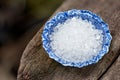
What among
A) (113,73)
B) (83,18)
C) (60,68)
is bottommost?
(113,73)

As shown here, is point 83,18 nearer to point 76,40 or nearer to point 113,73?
point 76,40

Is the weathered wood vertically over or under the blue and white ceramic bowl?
under

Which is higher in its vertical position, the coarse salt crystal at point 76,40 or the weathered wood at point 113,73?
the coarse salt crystal at point 76,40

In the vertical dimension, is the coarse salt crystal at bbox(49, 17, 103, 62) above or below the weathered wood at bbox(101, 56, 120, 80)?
above

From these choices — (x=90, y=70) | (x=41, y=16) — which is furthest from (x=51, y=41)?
(x=41, y=16)

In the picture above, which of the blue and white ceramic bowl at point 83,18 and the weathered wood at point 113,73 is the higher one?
the blue and white ceramic bowl at point 83,18

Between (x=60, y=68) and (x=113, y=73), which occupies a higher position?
(x=60, y=68)

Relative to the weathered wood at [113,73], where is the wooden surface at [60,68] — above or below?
above

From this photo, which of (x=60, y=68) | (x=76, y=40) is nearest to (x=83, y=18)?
(x=76, y=40)
